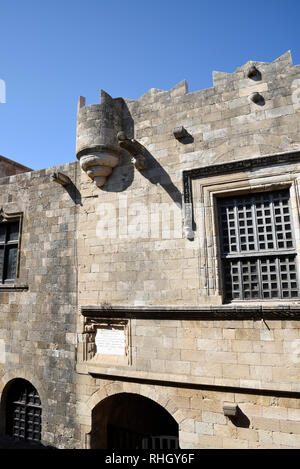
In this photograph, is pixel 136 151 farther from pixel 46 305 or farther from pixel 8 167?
pixel 8 167

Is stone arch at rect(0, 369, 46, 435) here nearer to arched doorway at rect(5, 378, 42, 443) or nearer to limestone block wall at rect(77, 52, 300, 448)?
arched doorway at rect(5, 378, 42, 443)

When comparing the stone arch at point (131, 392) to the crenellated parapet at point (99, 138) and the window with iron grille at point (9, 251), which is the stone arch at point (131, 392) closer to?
the window with iron grille at point (9, 251)

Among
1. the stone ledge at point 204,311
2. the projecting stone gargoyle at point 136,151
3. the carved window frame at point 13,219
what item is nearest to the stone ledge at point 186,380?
the stone ledge at point 204,311

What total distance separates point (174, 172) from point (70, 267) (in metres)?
Result: 2.86

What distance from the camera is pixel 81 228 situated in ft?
20.9

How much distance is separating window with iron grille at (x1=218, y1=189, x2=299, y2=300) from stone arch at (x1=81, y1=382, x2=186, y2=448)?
1.95 meters

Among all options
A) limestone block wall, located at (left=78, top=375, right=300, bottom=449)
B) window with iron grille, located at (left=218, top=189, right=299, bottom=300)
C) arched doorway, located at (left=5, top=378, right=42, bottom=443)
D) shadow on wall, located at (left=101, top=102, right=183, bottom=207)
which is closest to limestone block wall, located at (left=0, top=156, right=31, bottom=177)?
shadow on wall, located at (left=101, top=102, right=183, bottom=207)

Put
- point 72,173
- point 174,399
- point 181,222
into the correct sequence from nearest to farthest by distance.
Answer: point 174,399
point 181,222
point 72,173

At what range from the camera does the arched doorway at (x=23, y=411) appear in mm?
6688

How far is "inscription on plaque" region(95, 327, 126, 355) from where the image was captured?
18.6ft

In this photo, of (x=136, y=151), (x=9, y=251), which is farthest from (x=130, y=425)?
(x=136, y=151)
